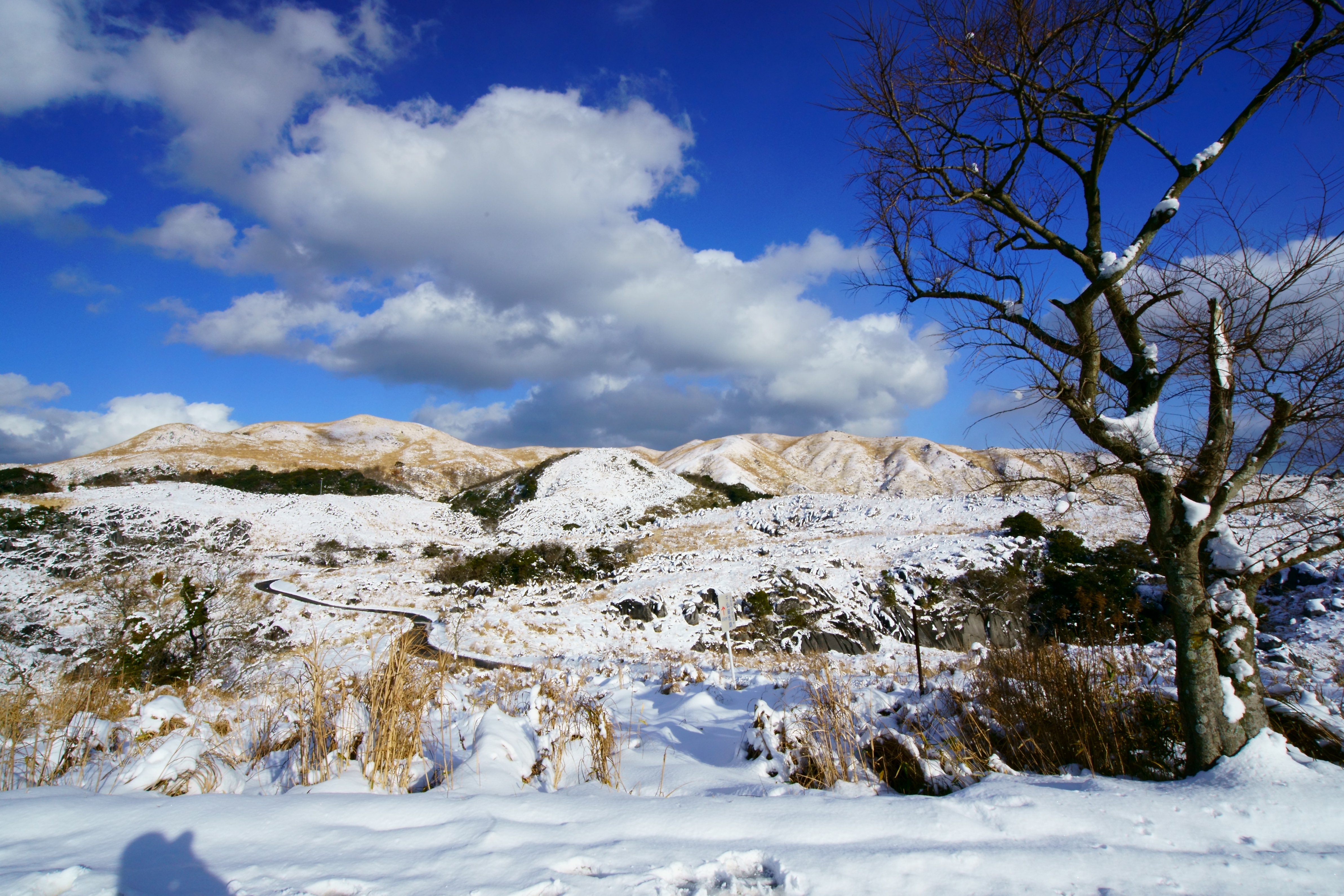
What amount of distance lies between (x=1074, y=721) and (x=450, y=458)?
7299 cm

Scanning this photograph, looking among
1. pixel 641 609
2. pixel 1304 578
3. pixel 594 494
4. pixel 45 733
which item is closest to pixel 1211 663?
pixel 45 733

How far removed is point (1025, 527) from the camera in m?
20.8

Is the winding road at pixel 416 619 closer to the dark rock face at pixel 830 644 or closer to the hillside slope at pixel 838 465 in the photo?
the dark rock face at pixel 830 644

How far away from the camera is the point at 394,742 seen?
3885mm

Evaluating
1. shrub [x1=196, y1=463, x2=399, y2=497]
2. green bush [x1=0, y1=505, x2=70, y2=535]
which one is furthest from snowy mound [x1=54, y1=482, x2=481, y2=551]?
shrub [x1=196, y1=463, x2=399, y2=497]

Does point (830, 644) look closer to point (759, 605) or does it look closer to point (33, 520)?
point (759, 605)

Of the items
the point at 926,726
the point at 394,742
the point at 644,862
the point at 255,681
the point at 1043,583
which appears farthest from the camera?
the point at 1043,583

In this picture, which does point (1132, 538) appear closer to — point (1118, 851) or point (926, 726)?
point (926, 726)

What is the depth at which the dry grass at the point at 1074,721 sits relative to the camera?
421 centimetres

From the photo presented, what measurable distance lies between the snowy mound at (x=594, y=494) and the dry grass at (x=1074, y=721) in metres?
27.5

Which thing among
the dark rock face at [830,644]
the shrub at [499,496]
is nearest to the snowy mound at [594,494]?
the shrub at [499,496]

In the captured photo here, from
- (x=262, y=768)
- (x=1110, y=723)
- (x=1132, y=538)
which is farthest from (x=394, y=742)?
(x=1132, y=538)

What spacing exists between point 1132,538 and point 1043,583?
3316mm

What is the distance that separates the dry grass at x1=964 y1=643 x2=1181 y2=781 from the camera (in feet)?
13.8
